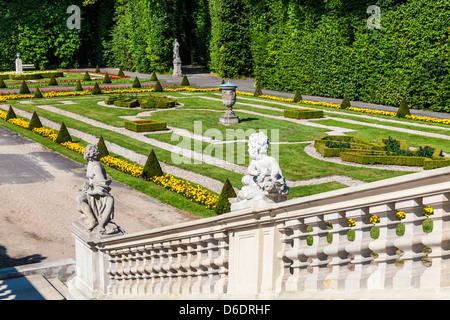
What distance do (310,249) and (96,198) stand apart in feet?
15.4

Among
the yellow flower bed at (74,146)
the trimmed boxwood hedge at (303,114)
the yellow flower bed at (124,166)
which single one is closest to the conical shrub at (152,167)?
the yellow flower bed at (124,166)

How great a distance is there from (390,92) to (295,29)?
1082 centimetres

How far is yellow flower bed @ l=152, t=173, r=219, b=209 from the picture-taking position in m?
16.2

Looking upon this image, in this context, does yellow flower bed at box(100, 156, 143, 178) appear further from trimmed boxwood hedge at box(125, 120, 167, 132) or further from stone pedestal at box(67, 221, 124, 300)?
stone pedestal at box(67, 221, 124, 300)

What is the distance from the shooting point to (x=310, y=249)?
205 inches

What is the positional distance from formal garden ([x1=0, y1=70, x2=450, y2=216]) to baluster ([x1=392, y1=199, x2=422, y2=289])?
434 inches

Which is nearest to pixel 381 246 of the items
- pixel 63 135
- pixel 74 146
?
pixel 74 146

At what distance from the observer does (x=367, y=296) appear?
439 centimetres

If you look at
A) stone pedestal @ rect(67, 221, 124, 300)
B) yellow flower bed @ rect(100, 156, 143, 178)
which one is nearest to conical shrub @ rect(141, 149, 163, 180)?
yellow flower bed @ rect(100, 156, 143, 178)

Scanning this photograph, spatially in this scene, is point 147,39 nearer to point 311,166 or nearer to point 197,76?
point 197,76

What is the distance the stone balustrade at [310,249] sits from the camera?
4117 millimetres

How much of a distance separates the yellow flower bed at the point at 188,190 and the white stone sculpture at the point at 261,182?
32.4ft

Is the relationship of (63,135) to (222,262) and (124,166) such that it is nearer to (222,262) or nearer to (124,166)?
(124,166)

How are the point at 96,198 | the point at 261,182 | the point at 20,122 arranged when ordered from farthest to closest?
the point at 20,122
the point at 96,198
the point at 261,182
